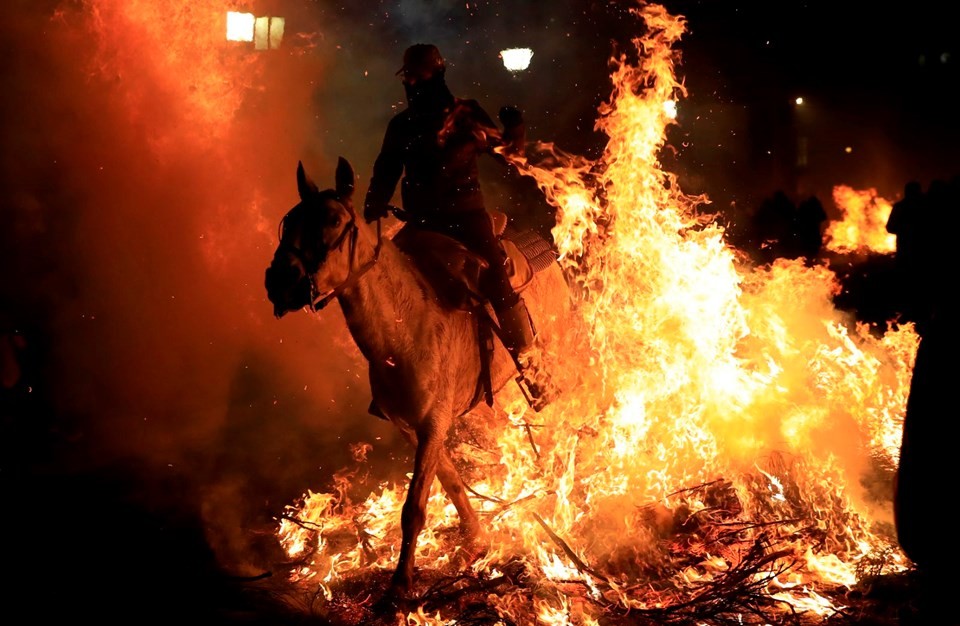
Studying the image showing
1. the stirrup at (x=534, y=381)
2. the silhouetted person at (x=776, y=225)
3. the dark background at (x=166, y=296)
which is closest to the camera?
the stirrup at (x=534, y=381)

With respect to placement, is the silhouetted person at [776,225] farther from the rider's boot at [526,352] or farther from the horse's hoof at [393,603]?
the horse's hoof at [393,603]

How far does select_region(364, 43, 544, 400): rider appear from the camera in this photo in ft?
20.0

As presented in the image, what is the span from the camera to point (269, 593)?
5559 millimetres

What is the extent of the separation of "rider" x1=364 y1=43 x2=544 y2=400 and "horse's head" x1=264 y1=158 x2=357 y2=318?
0.86 meters

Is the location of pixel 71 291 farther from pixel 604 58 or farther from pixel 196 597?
pixel 604 58

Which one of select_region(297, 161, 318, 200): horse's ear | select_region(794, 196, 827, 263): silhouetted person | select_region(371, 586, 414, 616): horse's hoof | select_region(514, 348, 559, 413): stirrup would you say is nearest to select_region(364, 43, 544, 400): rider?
select_region(514, 348, 559, 413): stirrup

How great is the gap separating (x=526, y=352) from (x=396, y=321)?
1.52m

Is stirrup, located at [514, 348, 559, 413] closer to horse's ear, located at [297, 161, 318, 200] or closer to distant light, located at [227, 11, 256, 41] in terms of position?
horse's ear, located at [297, 161, 318, 200]

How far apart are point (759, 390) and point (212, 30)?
34.3 feet

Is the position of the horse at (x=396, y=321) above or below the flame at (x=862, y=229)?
below

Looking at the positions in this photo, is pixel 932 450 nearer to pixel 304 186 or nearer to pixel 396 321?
pixel 396 321

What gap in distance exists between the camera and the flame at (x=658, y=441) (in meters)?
6.23

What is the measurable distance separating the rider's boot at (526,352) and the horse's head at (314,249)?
177 centimetres

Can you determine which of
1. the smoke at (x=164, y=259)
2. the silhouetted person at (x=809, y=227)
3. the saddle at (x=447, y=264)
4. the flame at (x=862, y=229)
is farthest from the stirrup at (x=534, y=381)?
the flame at (x=862, y=229)
